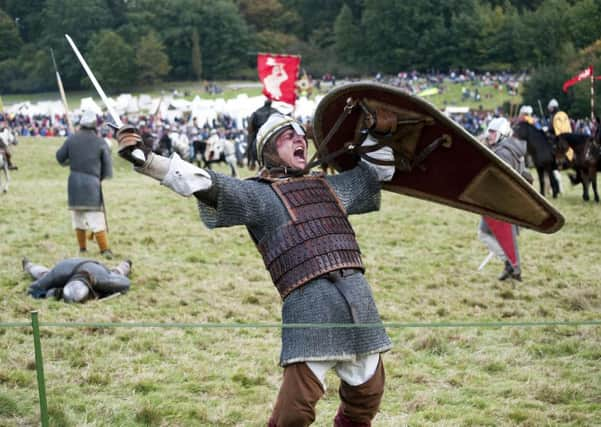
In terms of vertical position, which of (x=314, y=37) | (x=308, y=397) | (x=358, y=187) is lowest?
(x=314, y=37)

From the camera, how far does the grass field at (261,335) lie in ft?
12.9

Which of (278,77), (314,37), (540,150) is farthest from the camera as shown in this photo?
(314,37)

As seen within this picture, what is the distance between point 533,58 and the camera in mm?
56969

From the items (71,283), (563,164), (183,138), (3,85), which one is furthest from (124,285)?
(3,85)

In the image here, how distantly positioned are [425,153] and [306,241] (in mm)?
694

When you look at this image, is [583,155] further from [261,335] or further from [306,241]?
[306,241]

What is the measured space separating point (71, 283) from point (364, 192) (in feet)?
11.8

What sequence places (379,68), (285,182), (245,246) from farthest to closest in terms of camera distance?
(379,68) < (245,246) < (285,182)

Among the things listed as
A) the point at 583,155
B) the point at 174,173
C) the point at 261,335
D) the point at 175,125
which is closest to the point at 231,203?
the point at 174,173

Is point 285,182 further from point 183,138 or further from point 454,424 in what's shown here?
point 183,138

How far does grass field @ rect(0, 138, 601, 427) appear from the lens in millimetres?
3936

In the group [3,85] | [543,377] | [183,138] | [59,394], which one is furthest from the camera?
[3,85]

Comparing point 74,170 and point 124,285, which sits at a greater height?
point 74,170

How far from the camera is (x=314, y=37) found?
243 ft
